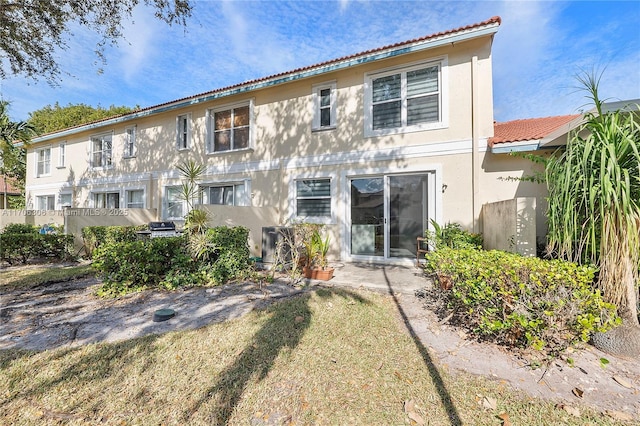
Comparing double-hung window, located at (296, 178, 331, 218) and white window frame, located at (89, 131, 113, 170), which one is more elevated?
white window frame, located at (89, 131, 113, 170)

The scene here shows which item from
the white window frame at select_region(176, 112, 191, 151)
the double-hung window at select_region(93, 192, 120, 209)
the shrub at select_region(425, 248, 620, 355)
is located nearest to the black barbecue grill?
the white window frame at select_region(176, 112, 191, 151)

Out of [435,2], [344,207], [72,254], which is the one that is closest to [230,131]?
[344,207]

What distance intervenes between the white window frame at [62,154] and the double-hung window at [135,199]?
5989 mm

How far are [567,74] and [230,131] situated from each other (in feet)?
33.6

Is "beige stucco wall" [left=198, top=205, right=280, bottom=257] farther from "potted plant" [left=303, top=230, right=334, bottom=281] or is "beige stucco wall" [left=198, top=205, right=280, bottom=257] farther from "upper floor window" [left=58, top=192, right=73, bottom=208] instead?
"upper floor window" [left=58, top=192, right=73, bottom=208]

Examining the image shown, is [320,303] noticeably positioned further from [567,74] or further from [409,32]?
[409,32]

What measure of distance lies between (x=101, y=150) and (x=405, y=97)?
1562 cm

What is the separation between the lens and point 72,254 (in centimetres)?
888

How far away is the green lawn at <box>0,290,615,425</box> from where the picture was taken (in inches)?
89.7

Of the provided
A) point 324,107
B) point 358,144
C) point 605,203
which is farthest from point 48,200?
point 605,203

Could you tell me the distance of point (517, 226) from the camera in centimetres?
496

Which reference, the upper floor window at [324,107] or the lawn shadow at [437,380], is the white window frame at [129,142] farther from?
the lawn shadow at [437,380]

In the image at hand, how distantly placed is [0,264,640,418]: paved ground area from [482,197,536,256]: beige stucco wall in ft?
5.84

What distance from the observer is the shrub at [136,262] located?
5.30 m
